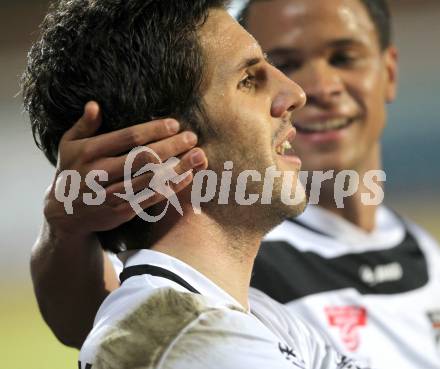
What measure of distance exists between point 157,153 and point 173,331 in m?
0.24

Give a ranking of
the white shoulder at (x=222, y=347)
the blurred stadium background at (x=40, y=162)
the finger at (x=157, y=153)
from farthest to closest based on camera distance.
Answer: the blurred stadium background at (x=40, y=162), the finger at (x=157, y=153), the white shoulder at (x=222, y=347)

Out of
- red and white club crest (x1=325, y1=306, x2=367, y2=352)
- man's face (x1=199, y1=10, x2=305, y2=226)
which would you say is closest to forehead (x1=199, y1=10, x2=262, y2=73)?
man's face (x1=199, y1=10, x2=305, y2=226)

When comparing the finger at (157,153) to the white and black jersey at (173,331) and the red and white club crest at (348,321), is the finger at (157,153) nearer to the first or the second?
the white and black jersey at (173,331)

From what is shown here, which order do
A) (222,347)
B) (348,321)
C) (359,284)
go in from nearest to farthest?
1. (222,347)
2. (348,321)
3. (359,284)

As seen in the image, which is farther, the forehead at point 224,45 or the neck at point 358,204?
the neck at point 358,204

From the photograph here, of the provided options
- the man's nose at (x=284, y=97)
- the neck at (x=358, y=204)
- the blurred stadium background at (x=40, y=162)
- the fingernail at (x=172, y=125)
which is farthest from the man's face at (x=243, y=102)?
the blurred stadium background at (x=40, y=162)

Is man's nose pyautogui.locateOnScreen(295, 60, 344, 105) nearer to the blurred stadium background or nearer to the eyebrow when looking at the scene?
the eyebrow

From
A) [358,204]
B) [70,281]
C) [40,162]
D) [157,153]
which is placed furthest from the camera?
[40,162]

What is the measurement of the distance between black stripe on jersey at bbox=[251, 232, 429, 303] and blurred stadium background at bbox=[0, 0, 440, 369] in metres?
1.32

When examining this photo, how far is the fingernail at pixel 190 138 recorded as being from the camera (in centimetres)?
122

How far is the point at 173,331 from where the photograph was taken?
1085mm

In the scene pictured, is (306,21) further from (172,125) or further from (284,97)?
(172,125)

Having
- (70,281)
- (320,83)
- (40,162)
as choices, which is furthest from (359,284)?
(40,162)

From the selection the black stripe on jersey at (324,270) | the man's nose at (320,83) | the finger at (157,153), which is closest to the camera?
the finger at (157,153)
